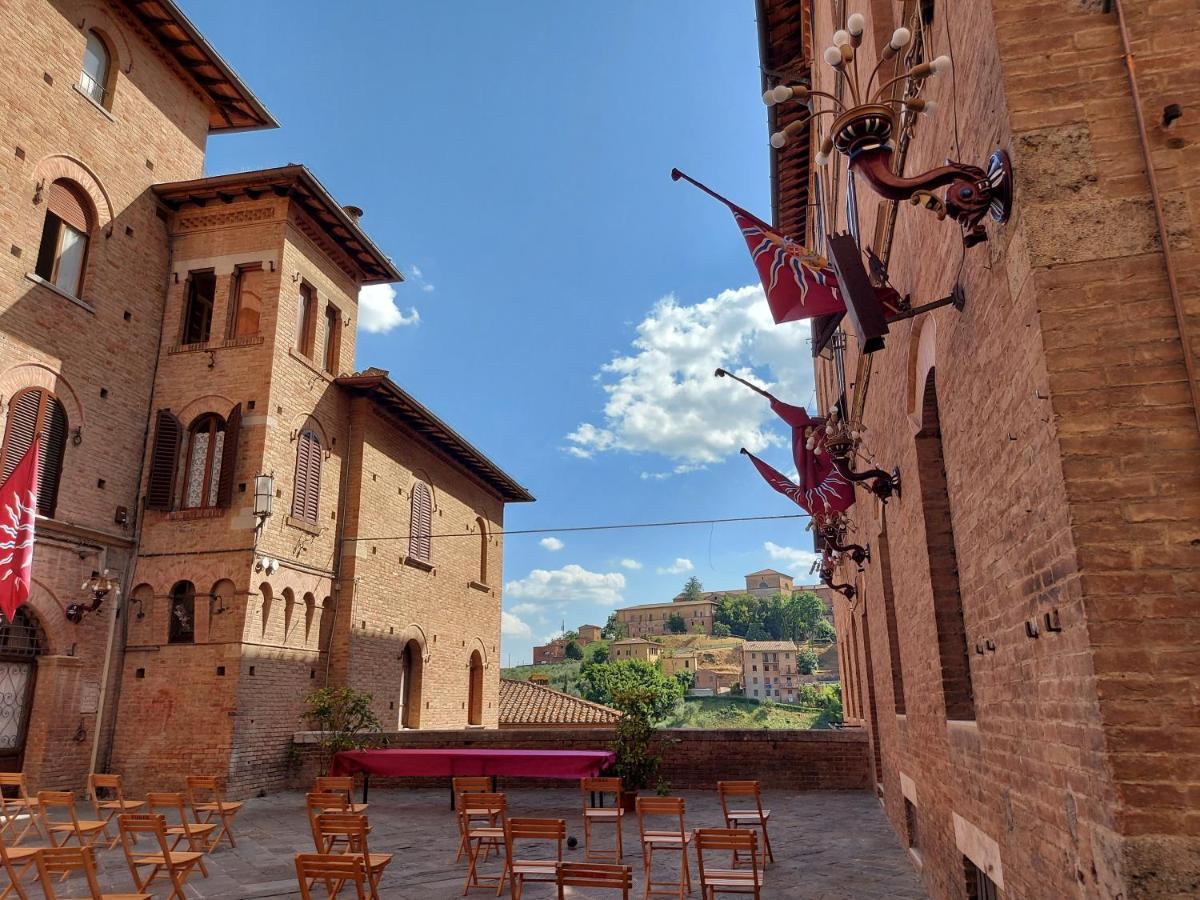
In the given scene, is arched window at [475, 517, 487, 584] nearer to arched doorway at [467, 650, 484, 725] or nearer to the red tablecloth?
arched doorway at [467, 650, 484, 725]

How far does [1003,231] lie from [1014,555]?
51.8 inches

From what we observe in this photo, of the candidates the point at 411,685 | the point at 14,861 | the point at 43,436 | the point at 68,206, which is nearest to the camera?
the point at 14,861

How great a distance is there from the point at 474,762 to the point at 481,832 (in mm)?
4942

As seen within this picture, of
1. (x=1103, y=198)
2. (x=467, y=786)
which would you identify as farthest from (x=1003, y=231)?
(x=467, y=786)

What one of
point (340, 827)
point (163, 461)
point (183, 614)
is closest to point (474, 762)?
point (340, 827)

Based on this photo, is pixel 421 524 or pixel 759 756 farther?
pixel 421 524

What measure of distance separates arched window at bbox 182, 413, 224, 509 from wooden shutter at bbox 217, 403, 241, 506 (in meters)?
0.20

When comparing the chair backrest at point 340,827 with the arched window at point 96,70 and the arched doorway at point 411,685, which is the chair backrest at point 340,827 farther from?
the arched window at point 96,70

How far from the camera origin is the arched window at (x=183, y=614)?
1488cm

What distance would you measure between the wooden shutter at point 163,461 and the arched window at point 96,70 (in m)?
5.93

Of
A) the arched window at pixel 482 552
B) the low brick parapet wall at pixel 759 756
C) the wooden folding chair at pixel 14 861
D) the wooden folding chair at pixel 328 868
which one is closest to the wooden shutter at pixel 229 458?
the low brick parapet wall at pixel 759 756

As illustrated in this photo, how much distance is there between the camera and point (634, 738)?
12.7 meters

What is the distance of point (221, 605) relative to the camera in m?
14.8

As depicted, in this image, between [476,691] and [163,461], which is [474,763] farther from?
[476,691]
